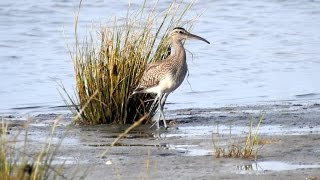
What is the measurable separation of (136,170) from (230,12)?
58.4 feet

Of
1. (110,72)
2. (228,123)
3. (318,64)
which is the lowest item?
(318,64)

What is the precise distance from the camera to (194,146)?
1042 cm

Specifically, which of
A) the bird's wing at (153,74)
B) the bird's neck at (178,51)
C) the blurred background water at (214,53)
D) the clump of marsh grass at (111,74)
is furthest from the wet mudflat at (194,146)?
the blurred background water at (214,53)

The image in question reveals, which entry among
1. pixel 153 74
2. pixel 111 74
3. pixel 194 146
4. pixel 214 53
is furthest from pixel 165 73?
pixel 214 53

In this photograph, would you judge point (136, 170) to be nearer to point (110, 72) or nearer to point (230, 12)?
point (110, 72)

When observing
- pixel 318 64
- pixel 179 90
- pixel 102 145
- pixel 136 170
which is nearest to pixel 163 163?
pixel 136 170

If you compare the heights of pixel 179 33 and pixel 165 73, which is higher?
pixel 179 33

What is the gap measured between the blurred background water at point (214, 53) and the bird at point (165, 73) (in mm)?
1995

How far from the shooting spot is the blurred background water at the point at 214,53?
15714 mm

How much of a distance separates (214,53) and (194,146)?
9.78 metres

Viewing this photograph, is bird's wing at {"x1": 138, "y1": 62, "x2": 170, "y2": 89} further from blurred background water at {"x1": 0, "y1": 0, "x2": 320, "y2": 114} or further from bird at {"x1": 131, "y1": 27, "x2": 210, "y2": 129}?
blurred background water at {"x1": 0, "y1": 0, "x2": 320, "y2": 114}

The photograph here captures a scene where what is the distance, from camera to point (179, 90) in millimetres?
16625

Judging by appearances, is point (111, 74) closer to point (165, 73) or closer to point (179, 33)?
point (165, 73)

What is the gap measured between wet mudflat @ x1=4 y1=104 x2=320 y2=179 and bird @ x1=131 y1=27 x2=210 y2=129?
0.46 metres
